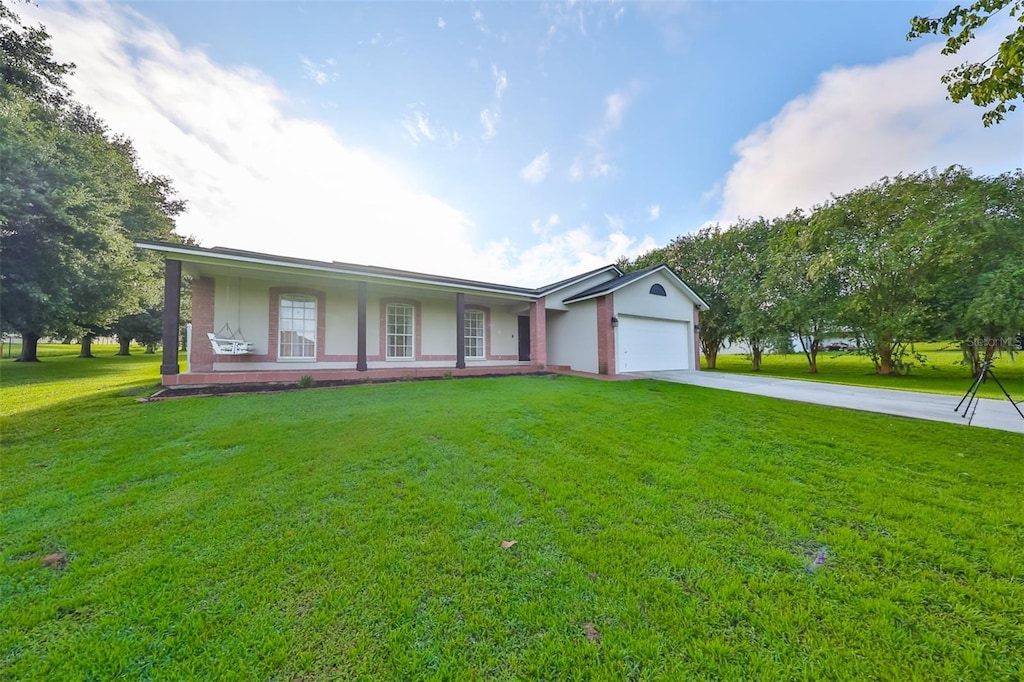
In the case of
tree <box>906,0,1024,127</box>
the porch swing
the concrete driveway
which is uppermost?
tree <box>906,0,1024,127</box>

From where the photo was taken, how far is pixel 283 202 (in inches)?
488

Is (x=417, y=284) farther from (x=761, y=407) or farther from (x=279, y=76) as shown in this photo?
(x=761, y=407)

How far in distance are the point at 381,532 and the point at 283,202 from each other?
13.7m

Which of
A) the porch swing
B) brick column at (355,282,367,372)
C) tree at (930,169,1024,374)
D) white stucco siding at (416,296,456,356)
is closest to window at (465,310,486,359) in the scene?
white stucco siding at (416,296,456,356)

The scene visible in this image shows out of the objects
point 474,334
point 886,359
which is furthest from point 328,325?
point 886,359

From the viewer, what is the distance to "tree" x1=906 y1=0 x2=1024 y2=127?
13.6 ft

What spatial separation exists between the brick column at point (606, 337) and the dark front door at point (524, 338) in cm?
354

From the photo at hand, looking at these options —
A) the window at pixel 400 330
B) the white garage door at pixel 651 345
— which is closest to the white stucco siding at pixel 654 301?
the white garage door at pixel 651 345

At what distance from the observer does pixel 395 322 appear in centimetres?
1237

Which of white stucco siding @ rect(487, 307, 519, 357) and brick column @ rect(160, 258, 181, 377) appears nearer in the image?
brick column @ rect(160, 258, 181, 377)

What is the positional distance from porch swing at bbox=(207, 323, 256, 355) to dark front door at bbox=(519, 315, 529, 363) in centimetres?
939

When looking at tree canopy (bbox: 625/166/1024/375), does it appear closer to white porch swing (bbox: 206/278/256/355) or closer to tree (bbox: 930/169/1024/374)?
tree (bbox: 930/169/1024/374)

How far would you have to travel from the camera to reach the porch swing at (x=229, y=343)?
8438 millimetres

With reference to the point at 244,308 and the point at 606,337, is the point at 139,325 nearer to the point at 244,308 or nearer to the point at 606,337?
the point at 244,308
